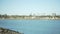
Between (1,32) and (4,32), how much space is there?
0.43ft

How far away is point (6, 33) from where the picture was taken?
12.5ft

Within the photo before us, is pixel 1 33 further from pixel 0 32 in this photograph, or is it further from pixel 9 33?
pixel 9 33

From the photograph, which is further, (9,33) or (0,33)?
(9,33)

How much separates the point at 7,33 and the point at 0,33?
0.29 m

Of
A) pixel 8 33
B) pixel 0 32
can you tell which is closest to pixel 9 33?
pixel 8 33

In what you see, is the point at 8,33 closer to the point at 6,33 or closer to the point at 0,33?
the point at 6,33

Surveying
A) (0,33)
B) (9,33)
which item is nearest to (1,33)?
(0,33)

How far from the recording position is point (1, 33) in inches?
143

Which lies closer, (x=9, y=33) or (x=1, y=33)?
(x=1, y=33)

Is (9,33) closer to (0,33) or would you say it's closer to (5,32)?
(5,32)

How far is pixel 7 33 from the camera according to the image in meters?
3.85

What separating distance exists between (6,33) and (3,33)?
3.9 inches

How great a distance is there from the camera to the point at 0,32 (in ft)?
12.1

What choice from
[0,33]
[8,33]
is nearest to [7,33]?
[8,33]
